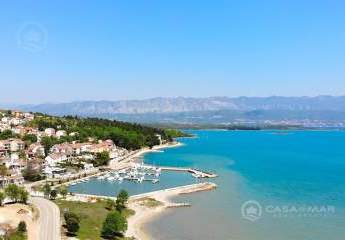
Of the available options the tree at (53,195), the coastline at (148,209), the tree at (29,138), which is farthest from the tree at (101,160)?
the tree at (53,195)

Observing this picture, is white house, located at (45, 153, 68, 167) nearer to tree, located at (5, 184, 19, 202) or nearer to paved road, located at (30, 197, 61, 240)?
paved road, located at (30, 197, 61, 240)

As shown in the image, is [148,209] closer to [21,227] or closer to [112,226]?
[112,226]

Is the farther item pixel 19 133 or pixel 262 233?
pixel 19 133

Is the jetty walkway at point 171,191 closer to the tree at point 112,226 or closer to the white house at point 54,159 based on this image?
the tree at point 112,226

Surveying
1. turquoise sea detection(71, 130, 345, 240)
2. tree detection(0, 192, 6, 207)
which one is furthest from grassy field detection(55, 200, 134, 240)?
tree detection(0, 192, 6, 207)

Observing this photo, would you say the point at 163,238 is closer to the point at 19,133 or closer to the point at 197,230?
the point at 197,230

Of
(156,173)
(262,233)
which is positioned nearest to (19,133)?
(156,173)
